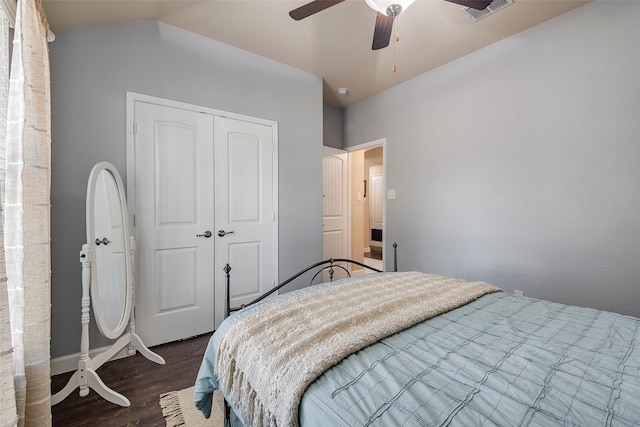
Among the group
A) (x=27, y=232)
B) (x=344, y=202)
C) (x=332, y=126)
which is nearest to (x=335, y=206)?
(x=344, y=202)

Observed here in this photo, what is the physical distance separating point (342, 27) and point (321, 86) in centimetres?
102

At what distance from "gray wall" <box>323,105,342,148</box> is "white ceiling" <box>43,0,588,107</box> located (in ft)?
3.59

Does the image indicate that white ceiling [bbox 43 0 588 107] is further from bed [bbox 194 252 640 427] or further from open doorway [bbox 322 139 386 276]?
bed [bbox 194 252 640 427]

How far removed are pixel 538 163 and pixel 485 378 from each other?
7.86 ft

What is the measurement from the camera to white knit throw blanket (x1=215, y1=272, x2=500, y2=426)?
0.88 metres

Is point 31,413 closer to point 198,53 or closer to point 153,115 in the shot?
point 153,115

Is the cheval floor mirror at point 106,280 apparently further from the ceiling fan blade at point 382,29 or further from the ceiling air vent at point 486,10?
the ceiling air vent at point 486,10

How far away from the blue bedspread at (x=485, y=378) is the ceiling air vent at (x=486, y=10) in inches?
91.7

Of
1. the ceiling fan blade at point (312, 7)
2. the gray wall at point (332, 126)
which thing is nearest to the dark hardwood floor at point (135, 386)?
the ceiling fan blade at point (312, 7)

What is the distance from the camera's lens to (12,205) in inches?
49.6

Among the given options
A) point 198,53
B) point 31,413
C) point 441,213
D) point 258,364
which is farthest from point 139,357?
point 441,213

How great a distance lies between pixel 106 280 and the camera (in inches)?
79.7

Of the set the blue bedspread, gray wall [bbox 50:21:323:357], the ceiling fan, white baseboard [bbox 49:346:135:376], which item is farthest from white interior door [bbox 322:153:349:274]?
the blue bedspread

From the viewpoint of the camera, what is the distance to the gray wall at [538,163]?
212 cm
